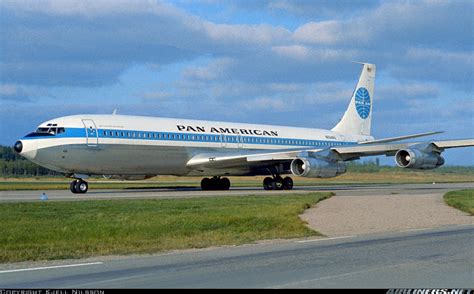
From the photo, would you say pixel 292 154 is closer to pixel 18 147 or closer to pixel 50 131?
pixel 50 131

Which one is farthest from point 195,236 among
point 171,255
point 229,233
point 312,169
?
point 312,169

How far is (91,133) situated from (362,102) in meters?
26.6

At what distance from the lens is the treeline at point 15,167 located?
8424 cm

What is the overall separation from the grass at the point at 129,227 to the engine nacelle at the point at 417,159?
1576 cm

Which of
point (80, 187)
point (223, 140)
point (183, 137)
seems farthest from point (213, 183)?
point (80, 187)

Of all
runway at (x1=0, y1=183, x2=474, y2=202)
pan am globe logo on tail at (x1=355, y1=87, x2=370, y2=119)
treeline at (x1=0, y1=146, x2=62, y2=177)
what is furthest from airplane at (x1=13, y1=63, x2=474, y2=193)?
treeline at (x1=0, y1=146, x2=62, y2=177)

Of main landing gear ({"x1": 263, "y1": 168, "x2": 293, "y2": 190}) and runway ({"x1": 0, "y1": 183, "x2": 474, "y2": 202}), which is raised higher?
main landing gear ({"x1": 263, "y1": 168, "x2": 293, "y2": 190})

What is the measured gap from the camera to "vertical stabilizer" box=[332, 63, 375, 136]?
53719 mm

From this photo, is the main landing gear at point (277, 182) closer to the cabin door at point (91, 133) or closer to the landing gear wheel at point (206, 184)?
the landing gear wheel at point (206, 184)

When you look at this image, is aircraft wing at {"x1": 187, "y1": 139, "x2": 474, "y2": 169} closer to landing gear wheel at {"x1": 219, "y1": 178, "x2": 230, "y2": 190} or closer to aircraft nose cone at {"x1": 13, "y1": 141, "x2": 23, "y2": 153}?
landing gear wheel at {"x1": 219, "y1": 178, "x2": 230, "y2": 190}

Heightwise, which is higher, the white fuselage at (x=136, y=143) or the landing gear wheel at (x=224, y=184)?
the white fuselage at (x=136, y=143)

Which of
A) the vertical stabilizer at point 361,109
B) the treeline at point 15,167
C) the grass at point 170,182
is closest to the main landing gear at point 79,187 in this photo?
the grass at point 170,182

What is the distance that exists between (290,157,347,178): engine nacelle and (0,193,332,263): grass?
13337 mm

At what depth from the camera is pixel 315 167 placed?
38.5 meters
